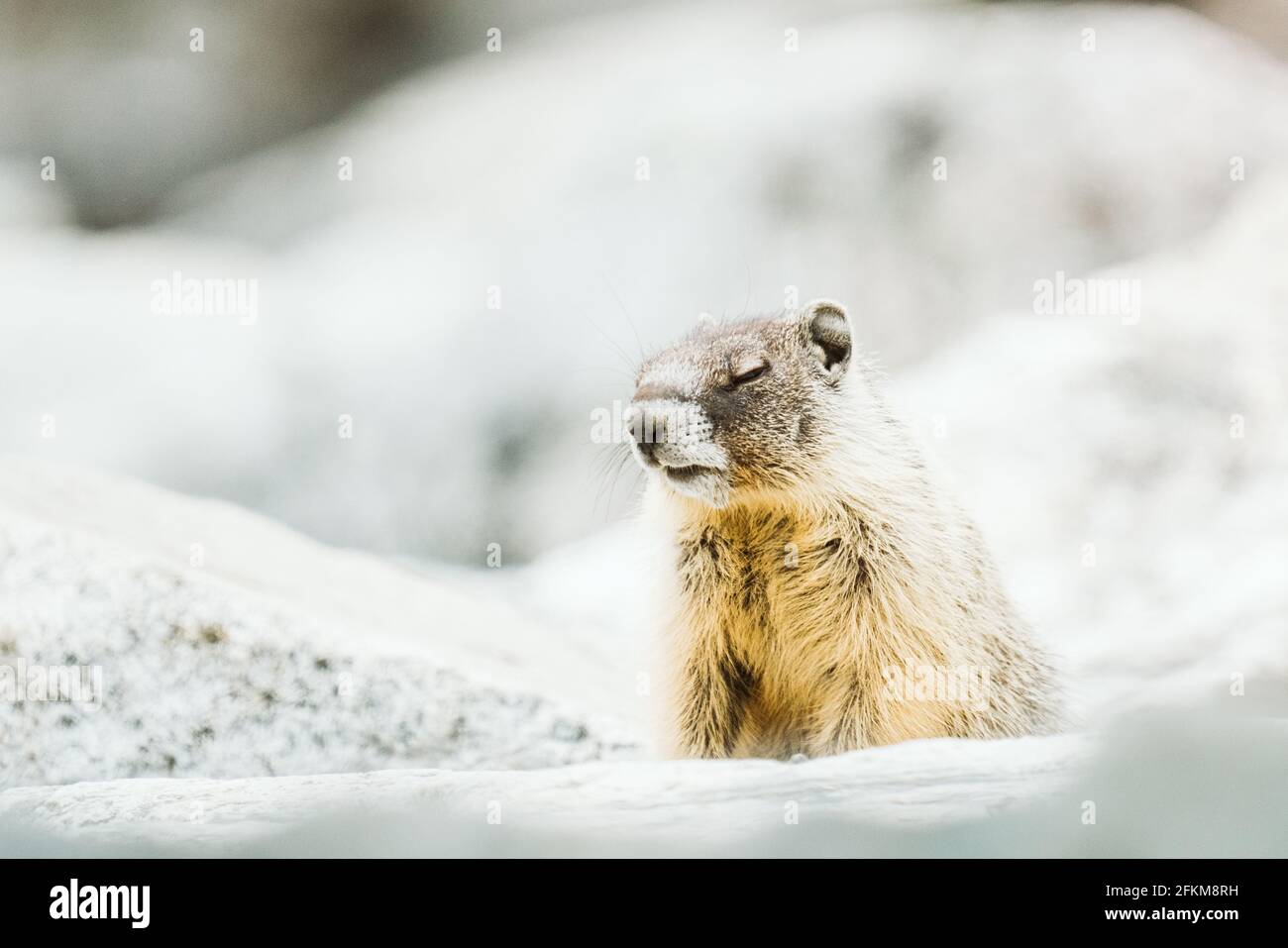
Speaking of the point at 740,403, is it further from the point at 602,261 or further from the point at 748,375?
the point at 602,261

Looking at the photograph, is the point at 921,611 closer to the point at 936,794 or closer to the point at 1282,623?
the point at 936,794

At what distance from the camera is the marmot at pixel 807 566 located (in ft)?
8.48

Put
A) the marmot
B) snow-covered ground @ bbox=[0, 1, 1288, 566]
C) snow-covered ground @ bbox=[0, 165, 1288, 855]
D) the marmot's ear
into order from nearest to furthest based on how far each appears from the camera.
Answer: snow-covered ground @ bbox=[0, 165, 1288, 855], the marmot, the marmot's ear, snow-covered ground @ bbox=[0, 1, 1288, 566]

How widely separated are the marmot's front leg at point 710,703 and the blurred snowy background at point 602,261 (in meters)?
1.08

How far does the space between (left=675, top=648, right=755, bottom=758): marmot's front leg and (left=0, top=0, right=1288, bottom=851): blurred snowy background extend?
3.53 ft

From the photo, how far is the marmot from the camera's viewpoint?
259 cm

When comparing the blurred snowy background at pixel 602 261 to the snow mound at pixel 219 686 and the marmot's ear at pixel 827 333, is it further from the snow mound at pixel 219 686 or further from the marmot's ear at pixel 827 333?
the marmot's ear at pixel 827 333

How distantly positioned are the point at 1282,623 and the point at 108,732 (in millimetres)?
3458

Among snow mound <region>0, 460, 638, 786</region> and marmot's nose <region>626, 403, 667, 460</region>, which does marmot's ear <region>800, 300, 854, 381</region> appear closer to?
marmot's nose <region>626, 403, 667, 460</region>

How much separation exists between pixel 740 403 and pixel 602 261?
2.82 m

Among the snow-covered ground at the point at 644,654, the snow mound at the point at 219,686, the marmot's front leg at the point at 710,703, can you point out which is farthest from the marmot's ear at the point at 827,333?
the snow mound at the point at 219,686

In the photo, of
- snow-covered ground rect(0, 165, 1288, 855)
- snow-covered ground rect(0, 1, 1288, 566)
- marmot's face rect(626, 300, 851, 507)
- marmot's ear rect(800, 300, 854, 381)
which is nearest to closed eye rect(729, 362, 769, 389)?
marmot's face rect(626, 300, 851, 507)

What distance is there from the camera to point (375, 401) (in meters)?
5.30

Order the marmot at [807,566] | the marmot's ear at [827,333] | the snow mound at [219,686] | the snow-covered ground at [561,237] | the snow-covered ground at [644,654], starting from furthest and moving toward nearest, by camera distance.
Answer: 1. the snow-covered ground at [561,237]
2. the snow mound at [219,686]
3. the marmot's ear at [827,333]
4. the marmot at [807,566]
5. the snow-covered ground at [644,654]
